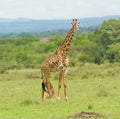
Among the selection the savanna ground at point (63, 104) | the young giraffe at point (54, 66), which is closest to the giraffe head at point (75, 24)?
the young giraffe at point (54, 66)

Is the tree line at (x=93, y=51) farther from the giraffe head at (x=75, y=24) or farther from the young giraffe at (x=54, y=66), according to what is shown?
the young giraffe at (x=54, y=66)

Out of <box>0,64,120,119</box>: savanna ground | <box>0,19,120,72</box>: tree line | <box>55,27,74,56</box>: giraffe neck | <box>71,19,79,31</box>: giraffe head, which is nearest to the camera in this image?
<box>0,64,120,119</box>: savanna ground

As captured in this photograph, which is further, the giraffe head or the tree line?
the tree line

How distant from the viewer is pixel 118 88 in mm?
18578

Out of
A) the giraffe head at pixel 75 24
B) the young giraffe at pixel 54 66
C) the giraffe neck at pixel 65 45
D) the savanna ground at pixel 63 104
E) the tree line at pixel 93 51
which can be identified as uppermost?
the giraffe head at pixel 75 24

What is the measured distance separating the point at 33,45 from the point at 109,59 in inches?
1129

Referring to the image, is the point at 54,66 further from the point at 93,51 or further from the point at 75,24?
the point at 93,51

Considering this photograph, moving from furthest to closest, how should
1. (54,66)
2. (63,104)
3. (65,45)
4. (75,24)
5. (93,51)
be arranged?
(93,51) → (75,24) → (65,45) → (54,66) → (63,104)

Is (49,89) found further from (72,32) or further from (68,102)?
(72,32)

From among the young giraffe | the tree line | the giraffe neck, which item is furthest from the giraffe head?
the tree line

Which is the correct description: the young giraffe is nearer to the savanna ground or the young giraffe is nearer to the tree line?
the savanna ground

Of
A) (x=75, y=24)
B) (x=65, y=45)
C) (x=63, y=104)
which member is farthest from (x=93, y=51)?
(x=63, y=104)

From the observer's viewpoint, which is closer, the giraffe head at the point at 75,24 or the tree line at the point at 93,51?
the giraffe head at the point at 75,24

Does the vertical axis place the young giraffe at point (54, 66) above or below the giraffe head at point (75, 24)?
below
